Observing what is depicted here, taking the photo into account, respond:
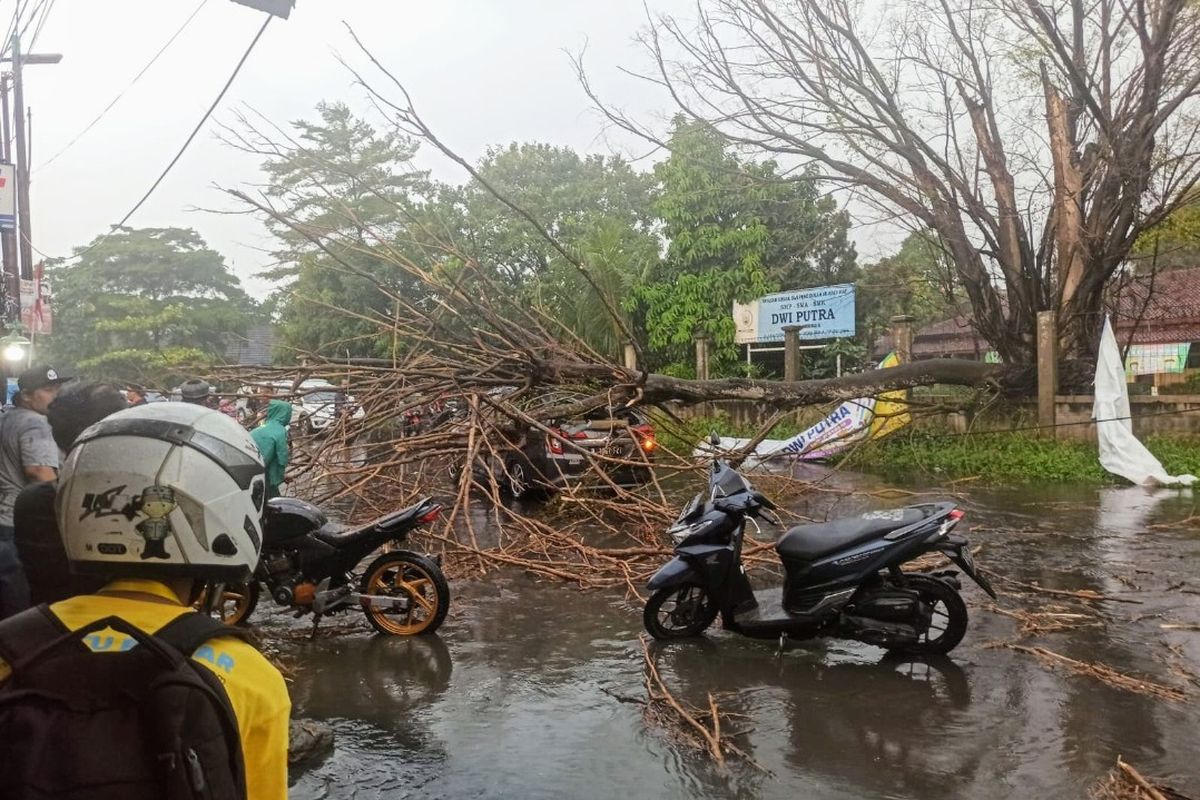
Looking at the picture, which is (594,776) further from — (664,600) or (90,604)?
(90,604)

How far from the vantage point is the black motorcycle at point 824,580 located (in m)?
5.07

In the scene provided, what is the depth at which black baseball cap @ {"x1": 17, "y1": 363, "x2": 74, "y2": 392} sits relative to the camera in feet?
15.1

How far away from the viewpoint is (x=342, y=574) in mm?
5707

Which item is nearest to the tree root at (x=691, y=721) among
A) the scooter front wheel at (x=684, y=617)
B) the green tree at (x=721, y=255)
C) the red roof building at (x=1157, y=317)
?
the scooter front wheel at (x=684, y=617)

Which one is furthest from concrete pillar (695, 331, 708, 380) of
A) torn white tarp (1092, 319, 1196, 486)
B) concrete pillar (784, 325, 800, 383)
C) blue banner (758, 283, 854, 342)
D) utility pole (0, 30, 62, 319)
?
utility pole (0, 30, 62, 319)

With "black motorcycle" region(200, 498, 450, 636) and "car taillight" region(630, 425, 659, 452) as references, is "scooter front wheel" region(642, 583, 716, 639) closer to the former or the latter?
"black motorcycle" region(200, 498, 450, 636)

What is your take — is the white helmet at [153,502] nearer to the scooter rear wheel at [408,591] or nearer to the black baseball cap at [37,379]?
the black baseball cap at [37,379]

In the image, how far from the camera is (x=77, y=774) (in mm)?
1139

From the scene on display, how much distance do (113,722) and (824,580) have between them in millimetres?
4481

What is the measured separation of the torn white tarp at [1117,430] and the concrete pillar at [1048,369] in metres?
0.81

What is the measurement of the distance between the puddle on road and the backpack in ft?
8.95

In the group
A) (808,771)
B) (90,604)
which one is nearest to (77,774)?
(90,604)

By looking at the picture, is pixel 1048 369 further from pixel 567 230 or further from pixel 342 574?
pixel 567 230

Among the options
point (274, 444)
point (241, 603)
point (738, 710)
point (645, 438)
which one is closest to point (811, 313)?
point (645, 438)
